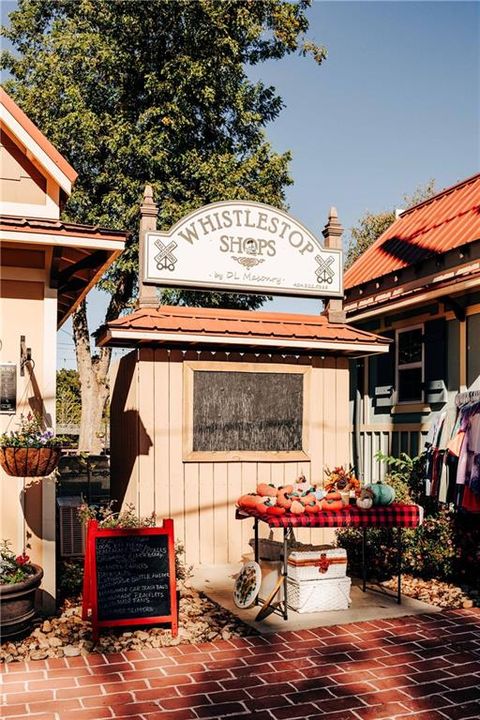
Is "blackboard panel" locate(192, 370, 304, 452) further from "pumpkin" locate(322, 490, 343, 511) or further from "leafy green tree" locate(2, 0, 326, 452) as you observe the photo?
"leafy green tree" locate(2, 0, 326, 452)

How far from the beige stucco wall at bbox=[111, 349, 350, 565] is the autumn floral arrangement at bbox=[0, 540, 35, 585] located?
6.81ft

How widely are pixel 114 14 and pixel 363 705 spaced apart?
68.1 feet

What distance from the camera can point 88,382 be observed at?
22.1m

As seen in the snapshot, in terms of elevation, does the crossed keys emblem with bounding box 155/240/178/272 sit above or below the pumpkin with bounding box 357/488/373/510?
above

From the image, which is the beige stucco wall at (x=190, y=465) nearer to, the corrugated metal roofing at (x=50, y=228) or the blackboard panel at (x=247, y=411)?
the blackboard panel at (x=247, y=411)

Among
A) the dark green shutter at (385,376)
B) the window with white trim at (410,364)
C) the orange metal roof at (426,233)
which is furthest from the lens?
the dark green shutter at (385,376)

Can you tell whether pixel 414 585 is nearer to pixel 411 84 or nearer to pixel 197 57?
pixel 411 84

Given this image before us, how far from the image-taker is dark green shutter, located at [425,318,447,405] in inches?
404

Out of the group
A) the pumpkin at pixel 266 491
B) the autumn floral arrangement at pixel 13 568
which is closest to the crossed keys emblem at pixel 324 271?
the pumpkin at pixel 266 491

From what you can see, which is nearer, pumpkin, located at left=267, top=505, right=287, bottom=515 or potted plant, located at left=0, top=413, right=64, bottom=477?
potted plant, located at left=0, top=413, right=64, bottom=477

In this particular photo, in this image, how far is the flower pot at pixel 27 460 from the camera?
6148 millimetres

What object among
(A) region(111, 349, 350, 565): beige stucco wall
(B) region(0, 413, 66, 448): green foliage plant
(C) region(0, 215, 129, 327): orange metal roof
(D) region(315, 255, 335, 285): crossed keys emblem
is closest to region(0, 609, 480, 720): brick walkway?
(B) region(0, 413, 66, 448): green foliage plant

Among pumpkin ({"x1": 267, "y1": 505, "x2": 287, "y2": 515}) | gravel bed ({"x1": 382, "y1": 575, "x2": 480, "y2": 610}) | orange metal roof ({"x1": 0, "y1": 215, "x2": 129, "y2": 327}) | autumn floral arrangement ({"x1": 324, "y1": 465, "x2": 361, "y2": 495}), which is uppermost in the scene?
orange metal roof ({"x1": 0, "y1": 215, "x2": 129, "y2": 327})

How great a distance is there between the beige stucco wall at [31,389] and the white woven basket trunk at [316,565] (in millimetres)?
2379
